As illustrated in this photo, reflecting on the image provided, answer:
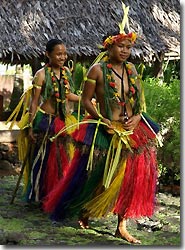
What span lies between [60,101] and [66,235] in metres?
1.05

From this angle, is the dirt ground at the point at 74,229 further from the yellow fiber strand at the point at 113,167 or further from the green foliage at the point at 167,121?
the green foliage at the point at 167,121

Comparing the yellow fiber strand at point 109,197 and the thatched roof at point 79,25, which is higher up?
the thatched roof at point 79,25

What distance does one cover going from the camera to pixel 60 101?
13.5 ft

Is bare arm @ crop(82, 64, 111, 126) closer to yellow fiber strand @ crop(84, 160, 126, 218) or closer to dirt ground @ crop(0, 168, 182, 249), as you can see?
yellow fiber strand @ crop(84, 160, 126, 218)

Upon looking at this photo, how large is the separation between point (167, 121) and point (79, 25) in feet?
7.72

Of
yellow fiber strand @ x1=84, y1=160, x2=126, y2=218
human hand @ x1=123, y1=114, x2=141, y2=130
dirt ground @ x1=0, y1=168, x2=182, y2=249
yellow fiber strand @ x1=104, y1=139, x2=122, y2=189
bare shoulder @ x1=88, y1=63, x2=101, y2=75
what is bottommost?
dirt ground @ x1=0, y1=168, x2=182, y2=249

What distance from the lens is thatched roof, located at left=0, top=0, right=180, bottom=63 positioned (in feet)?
21.4

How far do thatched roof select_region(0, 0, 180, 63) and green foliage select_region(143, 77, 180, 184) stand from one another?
188cm

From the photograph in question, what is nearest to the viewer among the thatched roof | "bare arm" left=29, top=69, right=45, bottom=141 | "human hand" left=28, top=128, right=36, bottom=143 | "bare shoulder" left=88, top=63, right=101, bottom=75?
"bare shoulder" left=88, top=63, right=101, bottom=75

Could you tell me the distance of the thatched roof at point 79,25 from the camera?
654 cm

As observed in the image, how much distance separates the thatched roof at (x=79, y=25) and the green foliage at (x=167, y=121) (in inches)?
73.9

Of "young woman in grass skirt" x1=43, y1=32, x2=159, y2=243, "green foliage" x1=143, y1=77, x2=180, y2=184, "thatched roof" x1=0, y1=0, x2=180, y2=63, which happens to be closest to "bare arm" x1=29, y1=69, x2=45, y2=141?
"young woman in grass skirt" x1=43, y1=32, x2=159, y2=243

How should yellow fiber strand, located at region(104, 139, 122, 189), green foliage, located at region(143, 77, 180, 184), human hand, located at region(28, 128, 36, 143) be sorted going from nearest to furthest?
A: yellow fiber strand, located at region(104, 139, 122, 189)
human hand, located at region(28, 128, 36, 143)
green foliage, located at region(143, 77, 180, 184)

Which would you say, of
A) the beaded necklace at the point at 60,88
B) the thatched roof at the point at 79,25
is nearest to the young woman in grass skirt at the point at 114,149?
the beaded necklace at the point at 60,88
